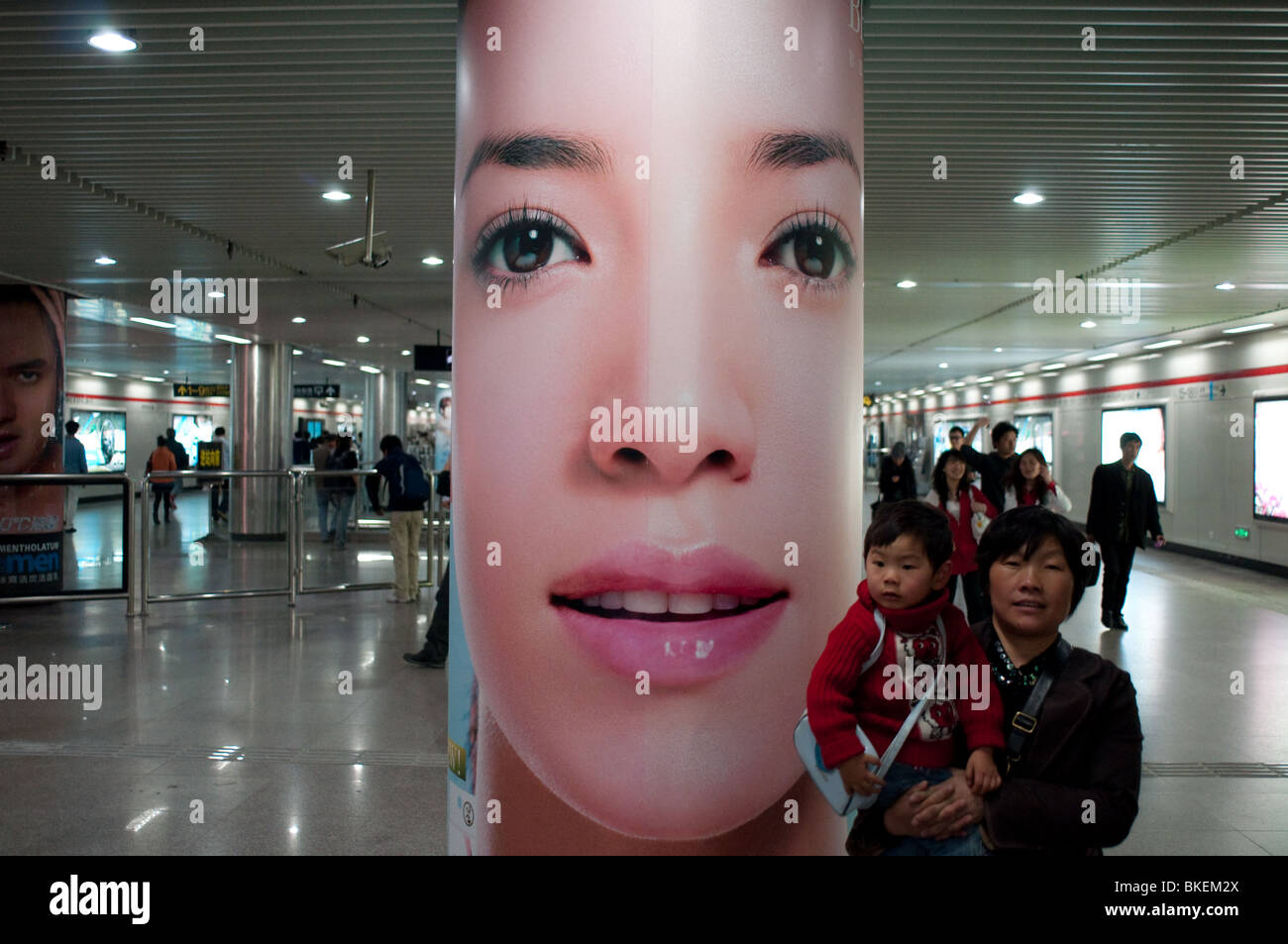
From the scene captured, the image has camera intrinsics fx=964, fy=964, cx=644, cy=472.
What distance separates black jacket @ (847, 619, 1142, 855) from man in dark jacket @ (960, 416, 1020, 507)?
5683 millimetres

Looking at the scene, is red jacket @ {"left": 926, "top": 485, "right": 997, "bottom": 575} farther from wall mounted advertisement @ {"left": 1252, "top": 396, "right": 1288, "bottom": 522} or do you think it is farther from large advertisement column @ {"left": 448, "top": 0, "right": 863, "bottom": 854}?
wall mounted advertisement @ {"left": 1252, "top": 396, "right": 1288, "bottom": 522}

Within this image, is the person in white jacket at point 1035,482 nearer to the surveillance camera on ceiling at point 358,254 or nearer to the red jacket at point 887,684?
the surveillance camera on ceiling at point 358,254

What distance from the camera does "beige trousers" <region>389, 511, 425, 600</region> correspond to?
9609 mm

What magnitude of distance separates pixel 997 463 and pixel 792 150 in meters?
5.38

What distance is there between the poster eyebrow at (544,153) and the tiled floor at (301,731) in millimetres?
2629

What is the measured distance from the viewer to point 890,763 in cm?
194

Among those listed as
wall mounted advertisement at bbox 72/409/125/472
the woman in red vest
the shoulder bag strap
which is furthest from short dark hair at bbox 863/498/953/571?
wall mounted advertisement at bbox 72/409/125/472

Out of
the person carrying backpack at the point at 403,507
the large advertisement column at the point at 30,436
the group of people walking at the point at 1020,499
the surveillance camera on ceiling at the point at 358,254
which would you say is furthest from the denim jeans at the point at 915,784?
the large advertisement column at the point at 30,436

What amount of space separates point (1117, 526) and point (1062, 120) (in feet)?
15.2

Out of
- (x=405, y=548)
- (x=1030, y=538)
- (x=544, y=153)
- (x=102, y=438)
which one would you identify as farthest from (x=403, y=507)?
(x=102, y=438)
